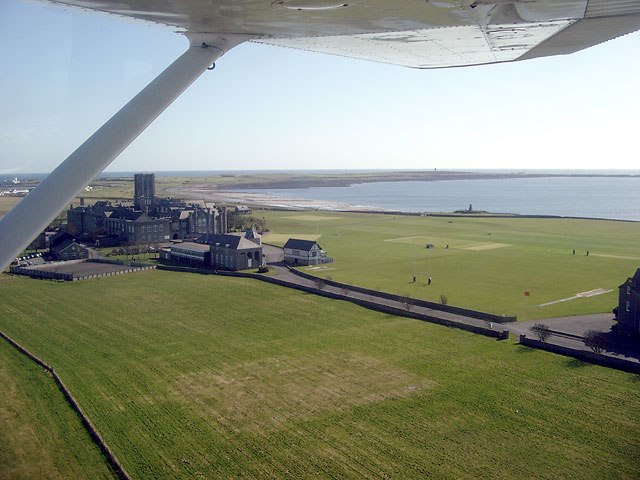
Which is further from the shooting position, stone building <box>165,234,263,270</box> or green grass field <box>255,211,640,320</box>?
stone building <box>165,234,263,270</box>

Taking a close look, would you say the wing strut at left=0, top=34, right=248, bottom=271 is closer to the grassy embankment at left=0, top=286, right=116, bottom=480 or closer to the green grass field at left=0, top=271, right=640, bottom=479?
the green grass field at left=0, top=271, right=640, bottom=479

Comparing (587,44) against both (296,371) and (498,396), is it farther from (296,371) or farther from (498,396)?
(296,371)

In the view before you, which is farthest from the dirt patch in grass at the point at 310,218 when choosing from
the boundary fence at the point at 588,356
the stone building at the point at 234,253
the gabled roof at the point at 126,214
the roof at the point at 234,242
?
the boundary fence at the point at 588,356

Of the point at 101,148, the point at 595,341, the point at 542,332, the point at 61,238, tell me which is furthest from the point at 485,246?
the point at 101,148

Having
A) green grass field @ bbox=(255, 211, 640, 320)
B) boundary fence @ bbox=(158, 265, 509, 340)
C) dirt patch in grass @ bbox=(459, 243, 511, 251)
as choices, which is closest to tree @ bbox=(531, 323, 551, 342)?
boundary fence @ bbox=(158, 265, 509, 340)

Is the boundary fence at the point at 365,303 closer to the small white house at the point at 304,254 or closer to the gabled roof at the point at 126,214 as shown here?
the small white house at the point at 304,254

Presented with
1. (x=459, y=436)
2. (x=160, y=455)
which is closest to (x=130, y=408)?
(x=160, y=455)

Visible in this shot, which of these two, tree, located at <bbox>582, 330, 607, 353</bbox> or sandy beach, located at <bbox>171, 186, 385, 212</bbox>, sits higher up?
sandy beach, located at <bbox>171, 186, 385, 212</bbox>
